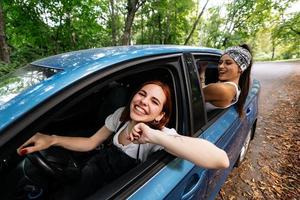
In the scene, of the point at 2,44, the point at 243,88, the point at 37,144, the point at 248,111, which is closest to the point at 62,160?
the point at 37,144

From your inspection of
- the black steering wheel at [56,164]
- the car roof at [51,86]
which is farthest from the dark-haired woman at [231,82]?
the black steering wheel at [56,164]

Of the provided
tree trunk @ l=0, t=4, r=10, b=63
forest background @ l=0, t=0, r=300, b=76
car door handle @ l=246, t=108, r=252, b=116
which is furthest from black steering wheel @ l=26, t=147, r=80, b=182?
tree trunk @ l=0, t=4, r=10, b=63

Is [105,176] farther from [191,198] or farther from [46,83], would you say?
[46,83]

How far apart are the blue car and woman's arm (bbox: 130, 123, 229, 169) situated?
125mm

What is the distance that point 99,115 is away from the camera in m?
2.50

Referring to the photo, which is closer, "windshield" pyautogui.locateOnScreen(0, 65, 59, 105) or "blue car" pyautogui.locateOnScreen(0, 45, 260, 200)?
"blue car" pyautogui.locateOnScreen(0, 45, 260, 200)

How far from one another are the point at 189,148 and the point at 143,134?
10.7 inches

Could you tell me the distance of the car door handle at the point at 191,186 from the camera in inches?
56.2

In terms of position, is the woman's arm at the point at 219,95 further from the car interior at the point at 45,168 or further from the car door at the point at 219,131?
the car interior at the point at 45,168

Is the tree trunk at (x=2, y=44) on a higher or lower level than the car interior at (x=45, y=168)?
higher

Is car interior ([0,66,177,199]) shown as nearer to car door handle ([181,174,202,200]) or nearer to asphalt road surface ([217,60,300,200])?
car door handle ([181,174,202,200])

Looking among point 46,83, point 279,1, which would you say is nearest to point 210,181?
point 46,83

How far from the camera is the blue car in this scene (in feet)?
3.06

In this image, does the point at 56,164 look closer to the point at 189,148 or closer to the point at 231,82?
the point at 189,148
